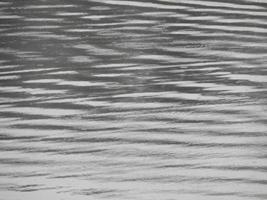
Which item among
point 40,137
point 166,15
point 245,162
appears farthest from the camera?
point 166,15

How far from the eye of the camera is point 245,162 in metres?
4.15

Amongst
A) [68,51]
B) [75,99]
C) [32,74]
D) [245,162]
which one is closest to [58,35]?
[68,51]

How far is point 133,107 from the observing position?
5.21m

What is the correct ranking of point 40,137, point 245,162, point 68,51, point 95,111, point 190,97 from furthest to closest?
point 68,51 < point 190,97 < point 95,111 < point 40,137 < point 245,162

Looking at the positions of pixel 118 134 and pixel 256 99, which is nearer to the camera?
pixel 118 134

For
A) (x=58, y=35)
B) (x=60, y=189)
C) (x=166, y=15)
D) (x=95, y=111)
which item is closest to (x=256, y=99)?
(x=95, y=111)

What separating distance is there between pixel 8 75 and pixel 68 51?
1049 mm

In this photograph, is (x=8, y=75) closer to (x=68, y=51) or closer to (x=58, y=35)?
(x=68, y=51)

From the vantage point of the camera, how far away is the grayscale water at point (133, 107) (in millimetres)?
3881

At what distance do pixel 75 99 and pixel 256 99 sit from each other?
1.41 meters

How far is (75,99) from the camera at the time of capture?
5430 mm

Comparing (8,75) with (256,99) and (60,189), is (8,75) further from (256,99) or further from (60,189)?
(60,189)

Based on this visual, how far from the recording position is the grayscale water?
12.7ft

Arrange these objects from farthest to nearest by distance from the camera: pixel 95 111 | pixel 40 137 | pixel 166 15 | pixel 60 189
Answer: pixel 166 15 < pixel 95 111 < pixel 40 137 < pixel 60 189
